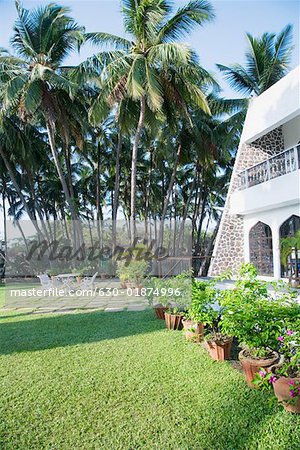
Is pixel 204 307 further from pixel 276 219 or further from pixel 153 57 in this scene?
pixel 153 57

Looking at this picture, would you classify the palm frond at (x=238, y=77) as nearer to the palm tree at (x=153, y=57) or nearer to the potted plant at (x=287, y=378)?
the palm tree at (x=153, y=57)

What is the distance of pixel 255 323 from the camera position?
3.49m

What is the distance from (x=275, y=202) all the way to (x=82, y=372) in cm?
694

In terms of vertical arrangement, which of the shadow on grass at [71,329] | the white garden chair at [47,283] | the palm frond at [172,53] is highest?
the palm frond at [172,53]

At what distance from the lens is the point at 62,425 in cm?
307

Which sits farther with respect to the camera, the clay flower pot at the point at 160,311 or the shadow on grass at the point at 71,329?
the clay flower pot at the point at 160,311

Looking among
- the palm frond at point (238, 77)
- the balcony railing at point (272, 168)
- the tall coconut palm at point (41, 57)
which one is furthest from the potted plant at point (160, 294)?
the palm frond at point (238, 77)

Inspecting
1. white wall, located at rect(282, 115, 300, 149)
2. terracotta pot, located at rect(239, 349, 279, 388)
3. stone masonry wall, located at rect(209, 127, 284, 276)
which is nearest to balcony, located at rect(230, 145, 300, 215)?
stone masonry wall, located at rect(209, 127, 284, 276)

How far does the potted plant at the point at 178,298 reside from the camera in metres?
6.16

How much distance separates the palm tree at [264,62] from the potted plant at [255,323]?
40.5 ft

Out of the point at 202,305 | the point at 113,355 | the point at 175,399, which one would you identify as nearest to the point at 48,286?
the point at 113,355

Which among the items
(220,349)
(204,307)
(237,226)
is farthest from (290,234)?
(220,349)

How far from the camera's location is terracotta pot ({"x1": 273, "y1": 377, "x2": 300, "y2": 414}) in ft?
10.0

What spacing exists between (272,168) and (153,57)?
5.23 m
